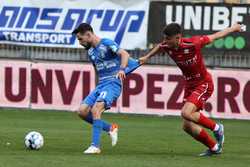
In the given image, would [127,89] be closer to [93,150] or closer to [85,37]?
[85,37]

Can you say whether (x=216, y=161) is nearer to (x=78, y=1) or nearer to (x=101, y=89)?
(x=101, y=89)

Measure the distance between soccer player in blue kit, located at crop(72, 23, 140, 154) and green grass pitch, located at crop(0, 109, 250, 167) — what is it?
0.52 meters

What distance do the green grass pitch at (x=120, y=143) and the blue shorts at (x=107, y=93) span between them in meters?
0.77

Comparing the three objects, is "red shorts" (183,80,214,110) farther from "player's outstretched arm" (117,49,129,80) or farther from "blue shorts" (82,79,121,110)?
"blue shorts" (82,79,121,110)

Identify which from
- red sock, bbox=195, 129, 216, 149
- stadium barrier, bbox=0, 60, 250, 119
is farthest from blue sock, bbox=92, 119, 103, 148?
stadium barrier, bbox=0, 60, 250, 119

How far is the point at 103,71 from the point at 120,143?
1.98 meters

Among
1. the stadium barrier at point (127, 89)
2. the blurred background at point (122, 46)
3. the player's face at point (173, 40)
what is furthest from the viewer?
the blurred background at point (122, 46)

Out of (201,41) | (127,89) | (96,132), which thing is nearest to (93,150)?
(96,132)

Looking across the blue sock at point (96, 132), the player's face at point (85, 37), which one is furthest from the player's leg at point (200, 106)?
the player's face at point (85, 37)

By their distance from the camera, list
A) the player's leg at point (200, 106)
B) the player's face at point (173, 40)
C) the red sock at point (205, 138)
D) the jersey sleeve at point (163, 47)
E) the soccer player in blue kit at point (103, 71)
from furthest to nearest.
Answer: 1. the soccer player in blue kit at point (103, 71)
2. the jersey sleeve at point (163, 47)
3. the red sock at point (205, 138)
4. the player's leg at point (200, 106)
5. the player's face at point (173, 40)

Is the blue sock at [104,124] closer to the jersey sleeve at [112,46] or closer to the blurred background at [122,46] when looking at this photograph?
the jersey sleeve at [112,46]

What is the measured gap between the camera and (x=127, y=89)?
21.7 m

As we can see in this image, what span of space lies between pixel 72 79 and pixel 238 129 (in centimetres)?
560

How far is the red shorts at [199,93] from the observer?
39.8ft
